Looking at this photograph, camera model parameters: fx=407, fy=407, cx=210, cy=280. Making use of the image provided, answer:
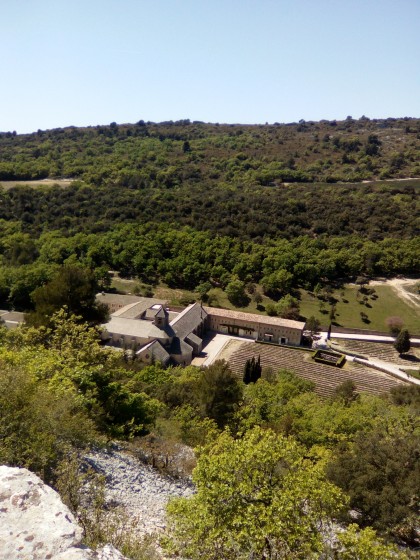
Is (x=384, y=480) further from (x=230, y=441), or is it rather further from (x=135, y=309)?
(x=135, y=309)

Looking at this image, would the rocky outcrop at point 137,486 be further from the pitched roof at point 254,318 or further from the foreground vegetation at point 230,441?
the pitched roof at point 254,318

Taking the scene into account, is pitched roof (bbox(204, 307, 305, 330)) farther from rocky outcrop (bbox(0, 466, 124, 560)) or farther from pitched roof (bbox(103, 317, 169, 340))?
rocky outcrop (bbox(0, 466, 124, 560))

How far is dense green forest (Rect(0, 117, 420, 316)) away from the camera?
49.8 meters

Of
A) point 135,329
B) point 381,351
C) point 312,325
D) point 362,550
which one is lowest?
point 381,351

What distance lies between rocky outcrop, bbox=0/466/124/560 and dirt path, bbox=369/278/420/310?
157ft

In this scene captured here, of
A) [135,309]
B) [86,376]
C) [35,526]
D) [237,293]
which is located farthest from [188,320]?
[35,526]

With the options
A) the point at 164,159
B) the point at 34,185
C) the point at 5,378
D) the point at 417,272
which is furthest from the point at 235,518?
the point at 164,159

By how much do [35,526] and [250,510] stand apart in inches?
130

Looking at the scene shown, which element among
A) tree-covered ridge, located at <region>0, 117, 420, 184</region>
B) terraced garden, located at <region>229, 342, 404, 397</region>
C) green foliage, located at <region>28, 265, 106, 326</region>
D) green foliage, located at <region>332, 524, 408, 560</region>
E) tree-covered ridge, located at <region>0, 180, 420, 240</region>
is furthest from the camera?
tree-covered ridge, located at <region>0, 117, 420, 184</region>

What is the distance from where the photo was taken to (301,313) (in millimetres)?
44156

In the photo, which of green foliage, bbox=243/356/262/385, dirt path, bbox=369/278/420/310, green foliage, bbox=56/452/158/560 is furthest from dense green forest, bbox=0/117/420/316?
green foliage, bbox=56/452/158/560

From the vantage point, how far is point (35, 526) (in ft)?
16.1

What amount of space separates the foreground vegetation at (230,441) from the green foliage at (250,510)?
22 mm

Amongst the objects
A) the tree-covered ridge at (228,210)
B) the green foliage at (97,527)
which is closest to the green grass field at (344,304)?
the tree-covered ridge at (228,210)
